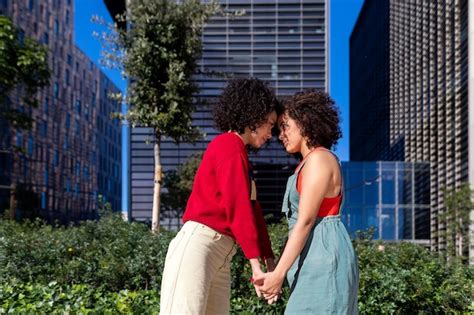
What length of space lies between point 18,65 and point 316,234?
14.1 metres

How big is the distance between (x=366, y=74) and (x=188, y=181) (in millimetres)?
63324

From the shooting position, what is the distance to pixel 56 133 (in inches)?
2402

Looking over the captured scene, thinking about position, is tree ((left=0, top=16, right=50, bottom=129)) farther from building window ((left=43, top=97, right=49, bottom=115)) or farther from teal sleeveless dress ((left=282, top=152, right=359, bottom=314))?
building window ((left=43, top=97, right=49, bottom=115))

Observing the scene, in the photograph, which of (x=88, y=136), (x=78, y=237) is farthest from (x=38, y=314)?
(x=88, y=136)

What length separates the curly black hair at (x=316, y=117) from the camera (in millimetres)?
2625

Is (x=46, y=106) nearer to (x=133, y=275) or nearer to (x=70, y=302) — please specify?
(x=133, y=275)

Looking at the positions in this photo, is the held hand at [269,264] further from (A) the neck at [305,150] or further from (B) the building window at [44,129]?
(B) the building window at [44,129]

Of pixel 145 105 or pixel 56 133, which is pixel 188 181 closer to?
pixel 145 105

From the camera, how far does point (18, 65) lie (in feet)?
49.6

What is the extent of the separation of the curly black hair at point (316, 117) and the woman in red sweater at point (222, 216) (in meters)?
0.21

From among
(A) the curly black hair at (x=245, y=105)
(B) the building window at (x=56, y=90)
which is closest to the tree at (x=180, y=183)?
(A) the curly black hair at (x=245, y=105)

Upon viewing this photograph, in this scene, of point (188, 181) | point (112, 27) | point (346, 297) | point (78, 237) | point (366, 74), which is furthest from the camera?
point (366, 74)

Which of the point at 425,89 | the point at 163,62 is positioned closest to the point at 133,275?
the point at 163,62

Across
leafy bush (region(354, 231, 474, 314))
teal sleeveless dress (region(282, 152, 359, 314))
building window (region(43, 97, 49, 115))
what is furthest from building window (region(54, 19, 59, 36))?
teal sleeveless dress (region(282, 152, 359, 314))
